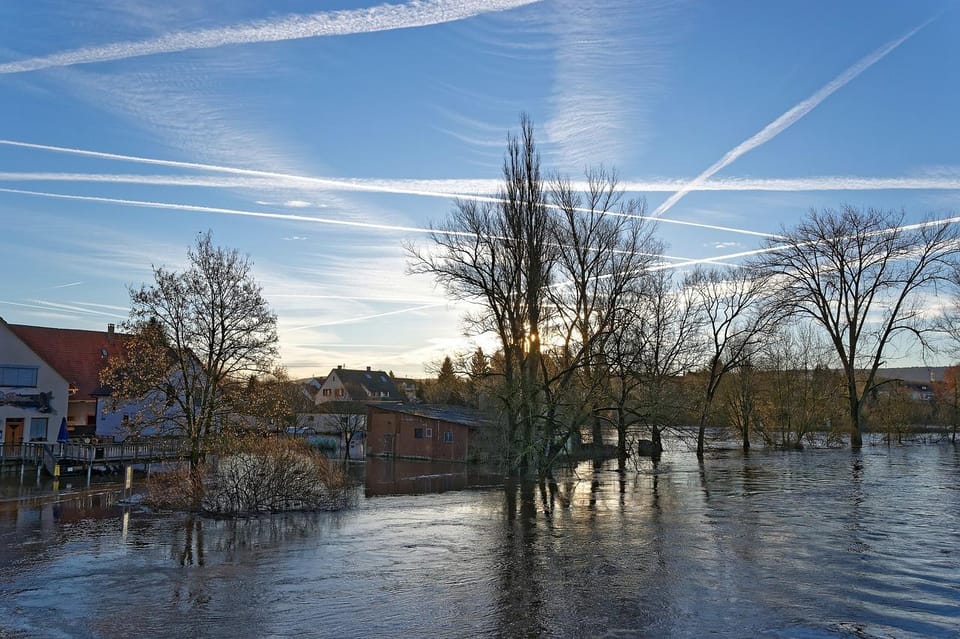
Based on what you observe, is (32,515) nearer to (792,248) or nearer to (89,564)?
(89,564)

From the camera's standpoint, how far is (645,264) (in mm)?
41656

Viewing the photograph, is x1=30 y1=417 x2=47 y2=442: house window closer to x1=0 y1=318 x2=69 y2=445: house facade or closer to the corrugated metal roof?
x1=0 y1=318 x2=69 y2=445: house facade

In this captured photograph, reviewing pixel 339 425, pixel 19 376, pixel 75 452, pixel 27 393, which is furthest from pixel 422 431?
pixel 19 376

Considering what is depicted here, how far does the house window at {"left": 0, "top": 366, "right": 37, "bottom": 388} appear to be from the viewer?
4062 centimetres

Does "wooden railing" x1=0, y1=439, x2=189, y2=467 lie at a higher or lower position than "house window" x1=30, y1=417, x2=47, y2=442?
lower

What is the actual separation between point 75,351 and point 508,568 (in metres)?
42.2

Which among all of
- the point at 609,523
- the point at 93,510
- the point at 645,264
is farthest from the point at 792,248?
the point at 93,510

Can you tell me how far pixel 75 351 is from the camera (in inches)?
1812

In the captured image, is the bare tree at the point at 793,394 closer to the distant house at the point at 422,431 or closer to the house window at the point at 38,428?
the distant house at the point at 422,431

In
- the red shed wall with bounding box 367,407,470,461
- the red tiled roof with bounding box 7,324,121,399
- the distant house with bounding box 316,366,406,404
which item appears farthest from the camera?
the distant house with bounding box 316,366,406,404

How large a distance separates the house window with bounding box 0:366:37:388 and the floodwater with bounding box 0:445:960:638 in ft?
61.5

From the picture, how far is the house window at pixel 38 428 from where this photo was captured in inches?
1594

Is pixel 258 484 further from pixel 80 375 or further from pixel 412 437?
pixel 80 375

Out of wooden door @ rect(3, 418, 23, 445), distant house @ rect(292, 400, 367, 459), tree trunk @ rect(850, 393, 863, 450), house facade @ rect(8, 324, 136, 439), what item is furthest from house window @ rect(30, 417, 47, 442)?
tree trunk @ rect(850, 393, 863, 450)
